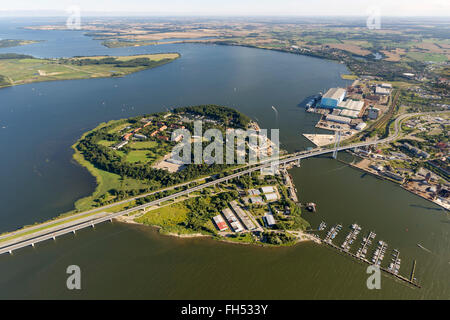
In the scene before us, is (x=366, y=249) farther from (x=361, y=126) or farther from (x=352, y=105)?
(x=352, y=105)

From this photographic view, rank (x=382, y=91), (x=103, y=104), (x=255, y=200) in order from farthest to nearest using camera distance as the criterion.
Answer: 1. (x=382, y=91)
2. (x=103, y=104)
3. (x=255, y=200)

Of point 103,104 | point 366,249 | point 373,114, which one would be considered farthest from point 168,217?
point 373,114

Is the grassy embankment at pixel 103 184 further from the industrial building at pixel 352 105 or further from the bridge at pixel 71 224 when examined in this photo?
the industrial building at pixel 352 105

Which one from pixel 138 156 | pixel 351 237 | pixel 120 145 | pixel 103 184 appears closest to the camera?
pixel 351 237

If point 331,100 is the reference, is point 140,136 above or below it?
below

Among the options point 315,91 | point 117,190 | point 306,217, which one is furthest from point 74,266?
point 315,91

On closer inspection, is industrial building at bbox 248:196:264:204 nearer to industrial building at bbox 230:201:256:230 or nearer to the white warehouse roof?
industrial building at bbox 230:201:256:230

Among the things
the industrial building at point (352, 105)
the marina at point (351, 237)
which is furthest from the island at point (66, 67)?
the marina at point (351, 237)
